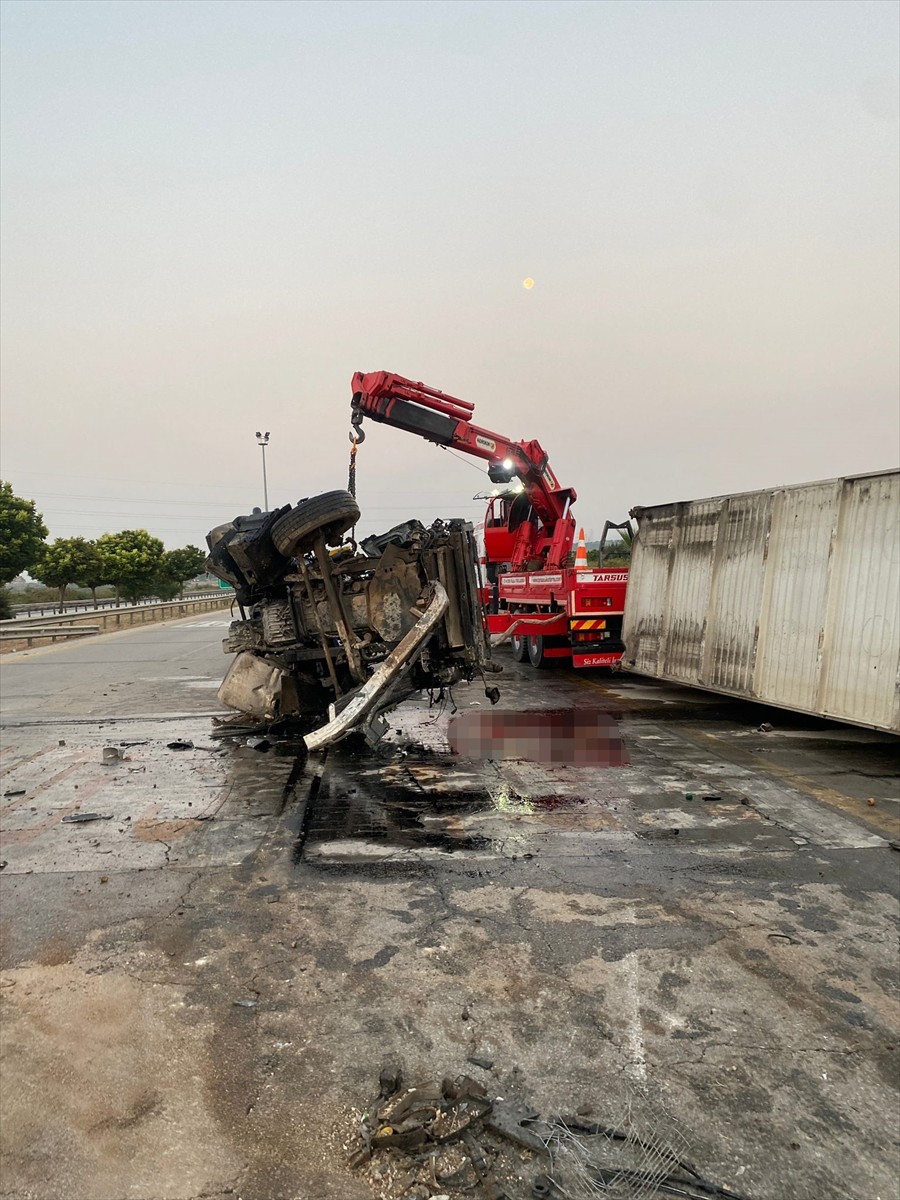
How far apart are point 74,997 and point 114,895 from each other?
3.62 feet

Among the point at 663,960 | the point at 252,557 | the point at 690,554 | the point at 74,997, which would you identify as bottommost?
the point at 74,997

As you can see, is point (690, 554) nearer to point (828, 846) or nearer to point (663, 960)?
point (828, 846)

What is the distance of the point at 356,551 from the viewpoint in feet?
25.5

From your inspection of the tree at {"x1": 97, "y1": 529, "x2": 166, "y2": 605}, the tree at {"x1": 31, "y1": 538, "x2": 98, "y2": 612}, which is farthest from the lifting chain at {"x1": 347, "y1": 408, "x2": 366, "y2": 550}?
the tree at {"x1": 97, "y1": 529, "x2": 166, "y2": 605}

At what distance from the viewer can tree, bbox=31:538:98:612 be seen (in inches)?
1718

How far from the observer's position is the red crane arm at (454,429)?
43.1 feet

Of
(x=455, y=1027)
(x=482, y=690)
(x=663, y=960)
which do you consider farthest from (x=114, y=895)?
(x=482, y=690)

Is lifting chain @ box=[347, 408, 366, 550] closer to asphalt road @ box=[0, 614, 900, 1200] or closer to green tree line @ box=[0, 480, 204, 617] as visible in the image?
asphalt road @ box=[0, 614, 900, 1200]

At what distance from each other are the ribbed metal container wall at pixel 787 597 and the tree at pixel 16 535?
112 ft

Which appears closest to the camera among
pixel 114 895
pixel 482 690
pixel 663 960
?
pixel 663 960

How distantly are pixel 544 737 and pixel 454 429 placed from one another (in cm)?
707

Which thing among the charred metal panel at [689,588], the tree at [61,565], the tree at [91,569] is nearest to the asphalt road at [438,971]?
the charred metal panel at [689,588]

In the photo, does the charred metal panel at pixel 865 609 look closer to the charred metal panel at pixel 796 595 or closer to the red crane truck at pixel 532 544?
the charred metal panel at pixel 796 595

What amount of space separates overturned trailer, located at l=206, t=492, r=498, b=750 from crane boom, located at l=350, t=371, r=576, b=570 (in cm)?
562
